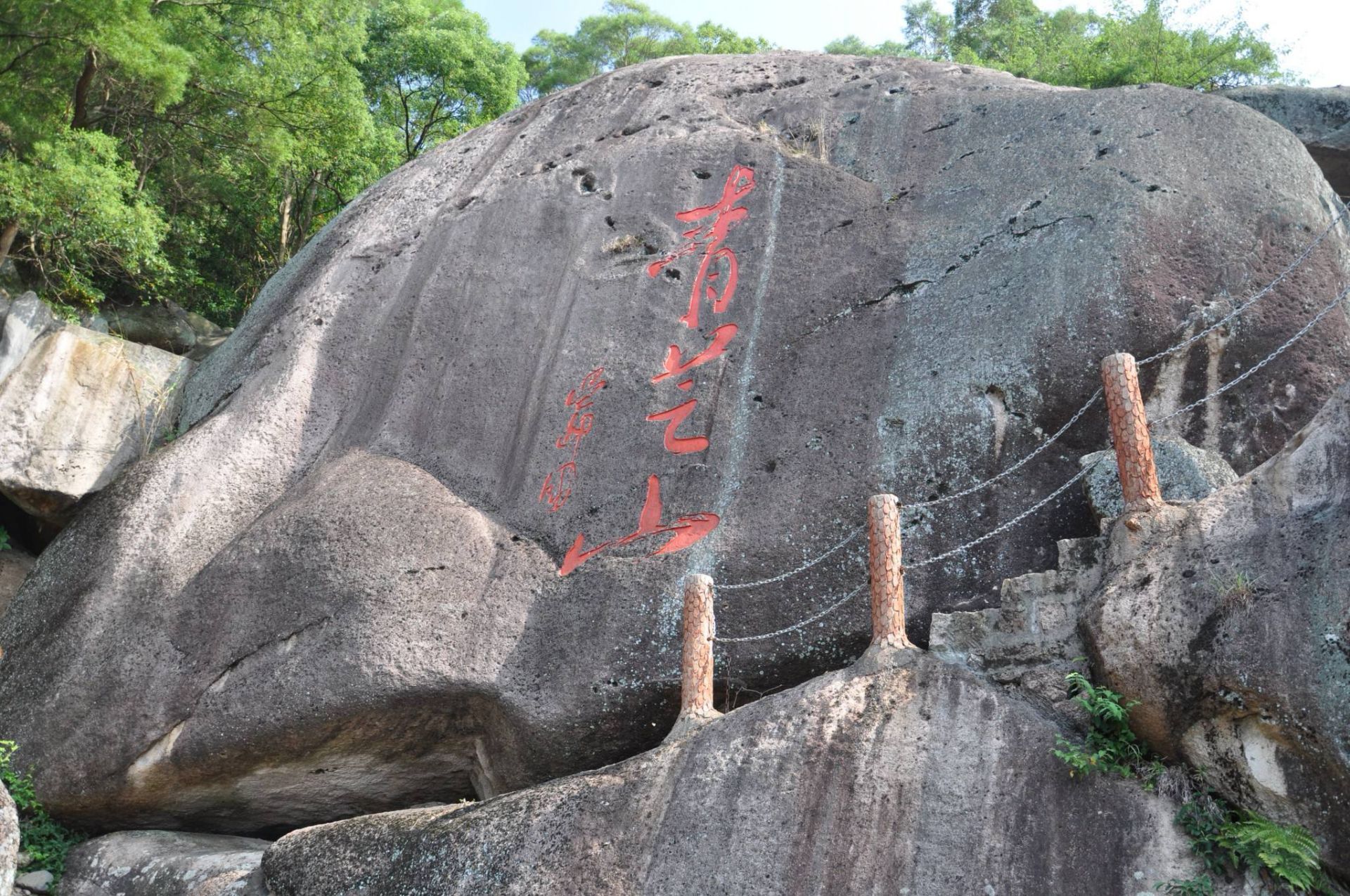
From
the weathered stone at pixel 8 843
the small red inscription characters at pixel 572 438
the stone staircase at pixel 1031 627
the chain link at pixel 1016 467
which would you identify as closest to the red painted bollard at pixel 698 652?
the stone staircase at pixel 1031 627

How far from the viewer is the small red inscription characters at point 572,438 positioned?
8.52m

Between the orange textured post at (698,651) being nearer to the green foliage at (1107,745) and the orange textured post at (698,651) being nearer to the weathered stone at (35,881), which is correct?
the green foliage at (1107,745)

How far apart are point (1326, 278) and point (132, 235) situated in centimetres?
958

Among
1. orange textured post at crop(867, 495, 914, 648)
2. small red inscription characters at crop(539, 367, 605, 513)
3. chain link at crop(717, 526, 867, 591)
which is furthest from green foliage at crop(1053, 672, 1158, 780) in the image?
small red inscription characters at crop(539, 367, 605, 513)

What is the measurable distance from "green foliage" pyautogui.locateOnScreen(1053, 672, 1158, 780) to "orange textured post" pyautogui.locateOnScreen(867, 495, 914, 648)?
948 millimetres

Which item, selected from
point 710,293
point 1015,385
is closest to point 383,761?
point 710,293

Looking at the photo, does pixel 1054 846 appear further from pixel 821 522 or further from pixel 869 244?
pixel 869 244

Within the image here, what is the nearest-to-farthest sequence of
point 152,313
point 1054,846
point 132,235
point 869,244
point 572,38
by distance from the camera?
1. point 1054,846
2. point 869,244
3. point 132,235
4. point 152,313
5. point 572,38

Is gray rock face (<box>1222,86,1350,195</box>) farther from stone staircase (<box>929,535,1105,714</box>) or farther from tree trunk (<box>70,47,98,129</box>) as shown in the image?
tree trunk (<box>70,47,98,129</box>)

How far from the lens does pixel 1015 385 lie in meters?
7.85

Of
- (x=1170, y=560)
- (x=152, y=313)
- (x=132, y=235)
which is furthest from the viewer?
(x=152, y=313)

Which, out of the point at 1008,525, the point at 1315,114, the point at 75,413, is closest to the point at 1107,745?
the point at 1008,525

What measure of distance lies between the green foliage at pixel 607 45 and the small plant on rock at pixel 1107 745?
65.6 feet

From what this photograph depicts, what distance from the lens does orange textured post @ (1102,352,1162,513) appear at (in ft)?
20.6
